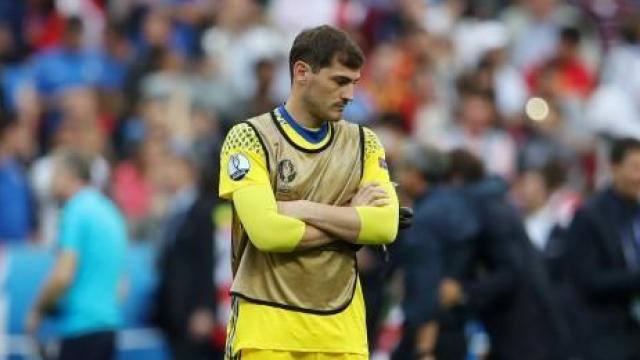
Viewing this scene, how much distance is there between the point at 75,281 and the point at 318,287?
4622 mm

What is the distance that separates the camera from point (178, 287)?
14.5m

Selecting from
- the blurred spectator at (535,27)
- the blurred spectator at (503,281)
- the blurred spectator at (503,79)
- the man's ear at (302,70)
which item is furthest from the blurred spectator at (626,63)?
the man's ear at (302,70)

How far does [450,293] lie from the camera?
1144 centimetres

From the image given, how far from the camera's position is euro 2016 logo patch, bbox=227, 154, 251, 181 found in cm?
821

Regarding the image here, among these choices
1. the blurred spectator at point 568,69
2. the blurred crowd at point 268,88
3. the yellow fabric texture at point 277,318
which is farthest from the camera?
the blurred spectator at point 568,69

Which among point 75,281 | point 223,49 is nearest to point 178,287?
point 75,281

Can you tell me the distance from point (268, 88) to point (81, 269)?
5.98 meters

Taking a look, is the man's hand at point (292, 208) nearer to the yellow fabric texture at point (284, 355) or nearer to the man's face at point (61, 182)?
the yellow fabric texture at point (284, 355)

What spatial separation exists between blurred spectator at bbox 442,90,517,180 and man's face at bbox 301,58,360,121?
8.79 meters

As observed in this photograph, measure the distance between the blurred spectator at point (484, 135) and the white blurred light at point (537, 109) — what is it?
22.5 inches

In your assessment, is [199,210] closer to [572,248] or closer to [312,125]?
[572,248]

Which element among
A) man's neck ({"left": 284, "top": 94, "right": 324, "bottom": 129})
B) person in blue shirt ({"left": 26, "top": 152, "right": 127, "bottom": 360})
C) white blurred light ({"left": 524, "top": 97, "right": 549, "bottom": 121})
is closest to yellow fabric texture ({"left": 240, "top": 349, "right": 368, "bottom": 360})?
man's neck ({"left": 284, "top": 94, "right": 324, "bottom": 129})

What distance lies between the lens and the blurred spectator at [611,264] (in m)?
12.2

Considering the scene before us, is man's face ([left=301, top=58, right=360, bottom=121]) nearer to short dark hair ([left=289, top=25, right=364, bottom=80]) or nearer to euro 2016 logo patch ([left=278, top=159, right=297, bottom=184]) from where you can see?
short dark hair ([left=289, top=25, right=364, bottom=80])
